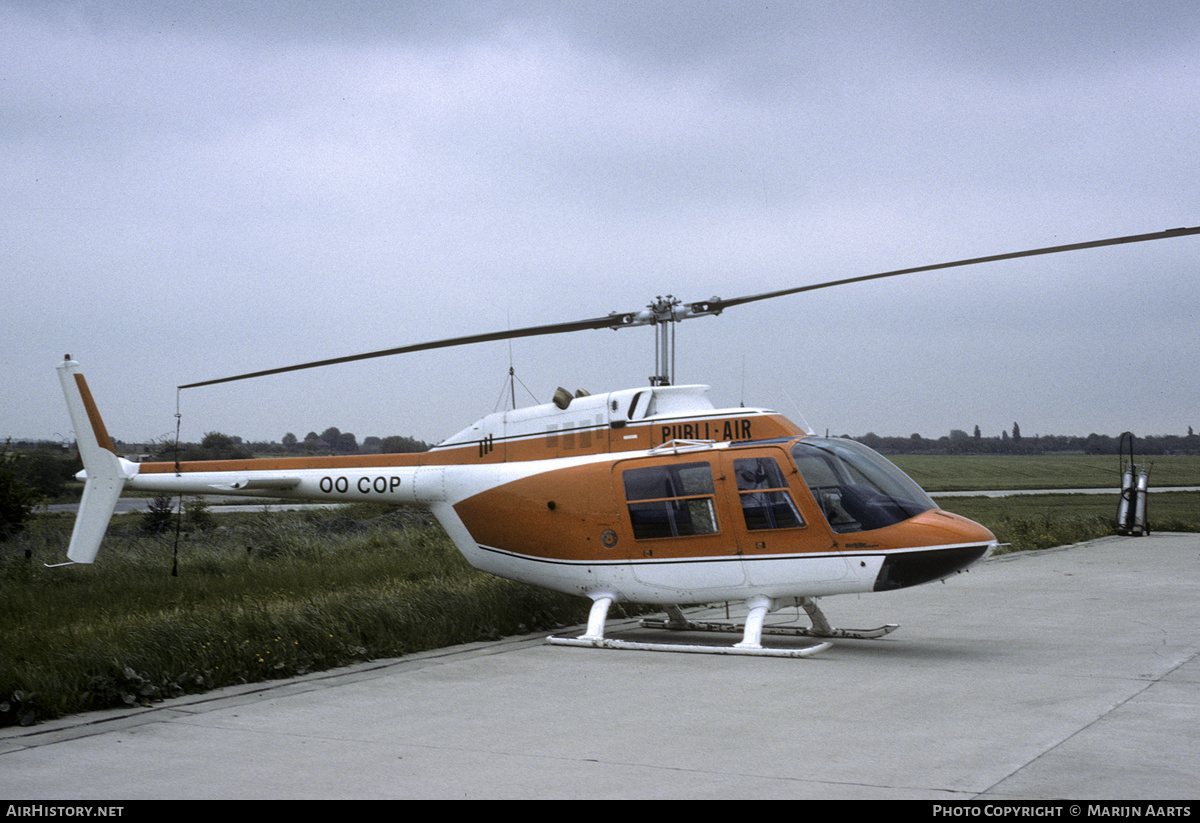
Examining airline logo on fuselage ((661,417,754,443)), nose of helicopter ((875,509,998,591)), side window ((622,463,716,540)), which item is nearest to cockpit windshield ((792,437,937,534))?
nose of helicopter ((875,509,998,591))

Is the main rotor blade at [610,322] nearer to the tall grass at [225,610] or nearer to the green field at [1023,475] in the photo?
the tall grass at [225,610]

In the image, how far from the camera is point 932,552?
9.53 metres

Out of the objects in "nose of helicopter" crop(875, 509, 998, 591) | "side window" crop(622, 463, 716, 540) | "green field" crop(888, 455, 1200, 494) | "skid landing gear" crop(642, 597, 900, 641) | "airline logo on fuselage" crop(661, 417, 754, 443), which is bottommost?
"green field" crop(888, 455, 1200, 494)

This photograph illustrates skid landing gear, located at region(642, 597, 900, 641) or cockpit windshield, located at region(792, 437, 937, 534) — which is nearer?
cockpit windshield, located at region(792, 437, 937, 534)

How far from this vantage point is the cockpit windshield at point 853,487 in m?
9.79

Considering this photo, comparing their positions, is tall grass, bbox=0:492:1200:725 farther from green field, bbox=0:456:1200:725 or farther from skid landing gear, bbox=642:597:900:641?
skid landing gear, bbox=642:597:900:641

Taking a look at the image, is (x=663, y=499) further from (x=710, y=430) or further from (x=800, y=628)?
(x=800, y=628)

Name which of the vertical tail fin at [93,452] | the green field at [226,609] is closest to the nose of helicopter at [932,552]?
the green field at [226,609]

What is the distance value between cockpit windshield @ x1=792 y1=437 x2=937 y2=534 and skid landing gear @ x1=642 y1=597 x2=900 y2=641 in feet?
3.72

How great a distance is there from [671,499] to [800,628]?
226 cm

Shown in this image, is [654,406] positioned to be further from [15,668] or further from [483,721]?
[15,668]

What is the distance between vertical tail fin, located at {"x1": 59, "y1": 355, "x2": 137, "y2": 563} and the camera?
42.3 ft
